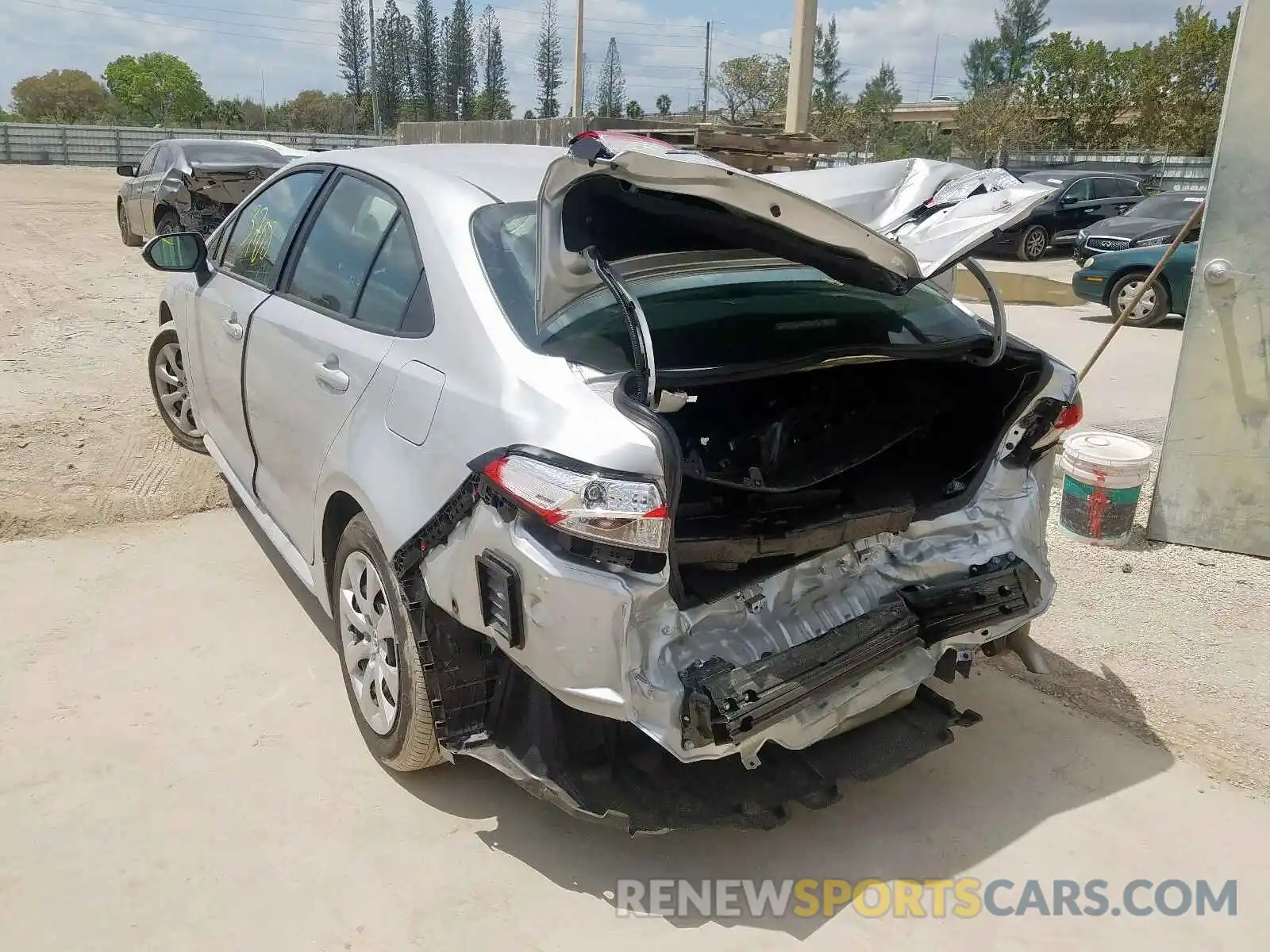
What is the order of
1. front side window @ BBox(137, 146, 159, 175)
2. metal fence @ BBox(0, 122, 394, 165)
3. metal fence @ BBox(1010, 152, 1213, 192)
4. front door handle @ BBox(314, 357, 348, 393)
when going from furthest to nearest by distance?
metal fence @ BBox(0, 122, 394, 165) → metal fence @ BBox(1010, 152, 1213, 192) → front side window @ BBox(137, 146, 159, 175) → front door handle @ BBox(314, 357, 348, 393)

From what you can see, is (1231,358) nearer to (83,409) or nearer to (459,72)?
(83,409)

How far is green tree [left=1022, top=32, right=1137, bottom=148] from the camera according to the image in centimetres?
4159

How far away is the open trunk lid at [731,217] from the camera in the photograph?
7.47 feet

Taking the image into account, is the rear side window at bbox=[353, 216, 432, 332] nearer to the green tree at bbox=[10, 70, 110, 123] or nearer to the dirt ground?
the dirt ground

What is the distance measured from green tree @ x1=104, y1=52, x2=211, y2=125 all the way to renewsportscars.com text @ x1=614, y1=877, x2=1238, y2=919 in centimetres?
9087

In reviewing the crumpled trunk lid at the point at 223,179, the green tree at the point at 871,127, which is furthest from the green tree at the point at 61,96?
the crumpled trunk lid at the point at 223,179

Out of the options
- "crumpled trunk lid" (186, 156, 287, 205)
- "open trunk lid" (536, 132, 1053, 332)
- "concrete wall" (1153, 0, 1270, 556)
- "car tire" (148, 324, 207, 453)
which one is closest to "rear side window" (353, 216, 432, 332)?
"open trunk lid" (536, 132, 1053, 332)

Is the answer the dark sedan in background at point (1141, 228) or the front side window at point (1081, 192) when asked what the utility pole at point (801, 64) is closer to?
the dark sedan in background at point (1141, 228)

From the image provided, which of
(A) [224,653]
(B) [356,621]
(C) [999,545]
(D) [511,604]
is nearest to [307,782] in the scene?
(B) [356,621]

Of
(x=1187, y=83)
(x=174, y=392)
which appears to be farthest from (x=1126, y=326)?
(x=1187, y=83)

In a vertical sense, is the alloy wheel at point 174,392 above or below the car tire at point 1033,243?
below

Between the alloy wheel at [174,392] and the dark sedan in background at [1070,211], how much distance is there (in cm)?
1586

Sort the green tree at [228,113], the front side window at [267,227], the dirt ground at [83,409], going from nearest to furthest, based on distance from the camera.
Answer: the front side window at [267,227]
the dirt ground at [83,409]
the green tree at [228,113]

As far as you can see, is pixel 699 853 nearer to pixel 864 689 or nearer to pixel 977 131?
pixel 864 689
